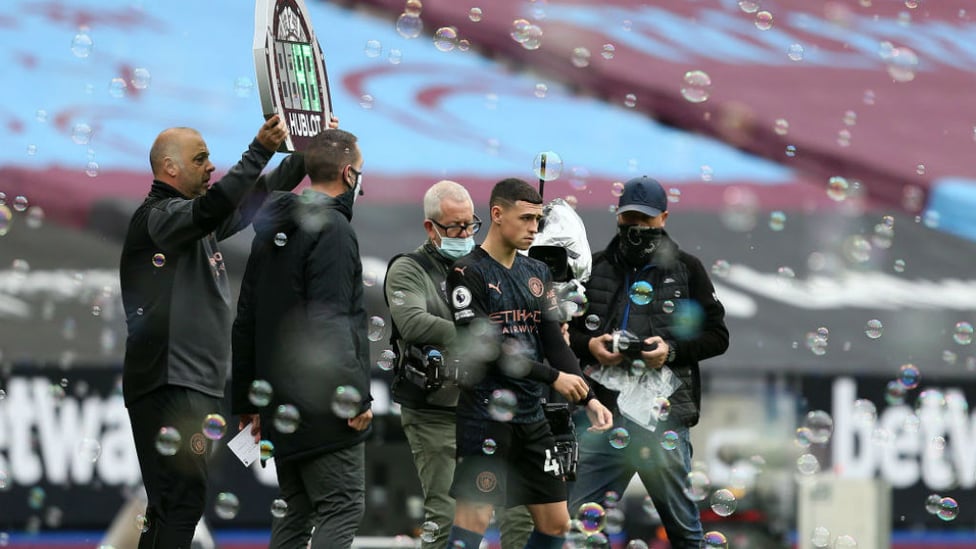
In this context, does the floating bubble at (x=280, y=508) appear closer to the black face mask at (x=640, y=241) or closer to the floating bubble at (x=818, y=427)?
the black face mask at (x=640, y=241)

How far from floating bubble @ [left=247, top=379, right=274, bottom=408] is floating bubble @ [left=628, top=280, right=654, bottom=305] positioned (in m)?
1.31

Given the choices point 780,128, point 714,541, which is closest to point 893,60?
point 780,128

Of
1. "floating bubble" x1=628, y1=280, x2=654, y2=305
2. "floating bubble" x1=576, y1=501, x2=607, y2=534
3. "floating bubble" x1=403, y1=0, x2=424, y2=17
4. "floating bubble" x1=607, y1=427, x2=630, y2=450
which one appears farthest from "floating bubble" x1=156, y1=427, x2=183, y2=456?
"floating bubble" x1=403, y1=0, x2=424, y2=17

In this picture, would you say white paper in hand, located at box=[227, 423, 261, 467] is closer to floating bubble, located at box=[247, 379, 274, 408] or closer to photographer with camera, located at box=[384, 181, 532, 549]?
floating bubble, located at box=[247, 379, 274, 408]

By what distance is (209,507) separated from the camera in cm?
912

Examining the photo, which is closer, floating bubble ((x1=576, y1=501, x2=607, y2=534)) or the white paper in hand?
the white paper in hand

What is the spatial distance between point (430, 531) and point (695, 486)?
2.87ft

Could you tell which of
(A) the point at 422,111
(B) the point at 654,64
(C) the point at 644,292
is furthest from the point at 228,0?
(C) the point at 644,292

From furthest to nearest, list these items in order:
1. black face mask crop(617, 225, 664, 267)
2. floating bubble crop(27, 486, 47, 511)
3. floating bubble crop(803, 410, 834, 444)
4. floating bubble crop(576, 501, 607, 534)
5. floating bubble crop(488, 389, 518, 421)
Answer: floating bubble crop(27, 486, 47, 511)
floating bubble crop(803, 410, 834, 444)
black face mask crop(617, 225, 664, 267)
floating bubble crop(576, 501, 607, 534)
floating bubble crop(488, 389, 518, 421)

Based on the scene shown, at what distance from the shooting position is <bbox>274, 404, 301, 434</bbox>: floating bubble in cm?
468

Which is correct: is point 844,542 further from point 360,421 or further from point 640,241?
point 360,421

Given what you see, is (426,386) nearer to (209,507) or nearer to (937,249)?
(209,507)

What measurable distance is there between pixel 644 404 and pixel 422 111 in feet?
32.6

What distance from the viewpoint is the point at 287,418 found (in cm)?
468
